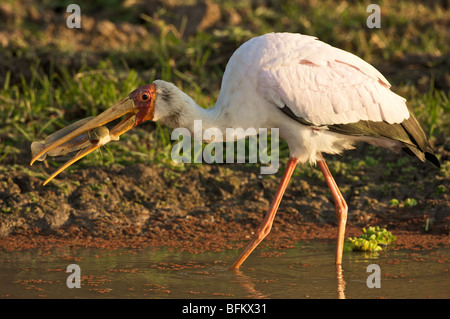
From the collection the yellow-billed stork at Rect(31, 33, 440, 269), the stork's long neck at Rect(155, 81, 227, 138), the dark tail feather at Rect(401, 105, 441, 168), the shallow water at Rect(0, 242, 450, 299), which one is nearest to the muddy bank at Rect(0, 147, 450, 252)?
the shallow water at Rect(0, 242, 450, 299)

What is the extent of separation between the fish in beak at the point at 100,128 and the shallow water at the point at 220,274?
57 cm

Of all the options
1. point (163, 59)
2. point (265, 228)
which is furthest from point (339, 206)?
point (163, 59)

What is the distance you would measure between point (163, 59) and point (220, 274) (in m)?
3.80

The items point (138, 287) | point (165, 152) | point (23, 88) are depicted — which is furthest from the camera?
point (23, 88)

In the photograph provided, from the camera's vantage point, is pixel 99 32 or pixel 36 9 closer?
pixel 99 32

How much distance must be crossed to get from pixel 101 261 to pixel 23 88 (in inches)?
119

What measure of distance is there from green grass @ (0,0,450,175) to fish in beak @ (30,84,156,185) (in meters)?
1.14

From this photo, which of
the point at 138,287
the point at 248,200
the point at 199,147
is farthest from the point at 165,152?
the point at 138,287

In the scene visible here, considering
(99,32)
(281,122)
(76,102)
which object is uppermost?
(99,32)

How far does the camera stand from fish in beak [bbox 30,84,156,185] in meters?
4.43

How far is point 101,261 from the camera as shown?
4.63 m

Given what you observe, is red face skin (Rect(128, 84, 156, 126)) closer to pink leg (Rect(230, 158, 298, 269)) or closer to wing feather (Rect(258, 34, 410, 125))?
wing feather (Rect(258, 34, 410, 125))

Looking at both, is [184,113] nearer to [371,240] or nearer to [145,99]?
[145,99]
